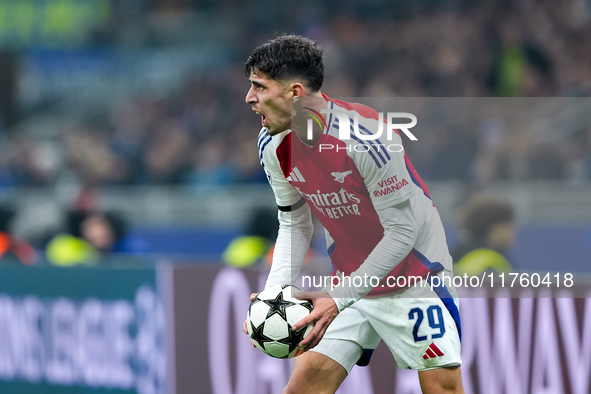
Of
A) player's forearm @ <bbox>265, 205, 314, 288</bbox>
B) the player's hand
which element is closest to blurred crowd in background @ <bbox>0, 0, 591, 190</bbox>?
player's forearm @ <bbox>265, 205, 314, 288</bbox>

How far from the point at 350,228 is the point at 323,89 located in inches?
242

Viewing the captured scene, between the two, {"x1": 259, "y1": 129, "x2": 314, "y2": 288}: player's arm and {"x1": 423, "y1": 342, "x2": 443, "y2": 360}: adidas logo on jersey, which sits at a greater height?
{"x1": 259, "y1": 129, "x2": 314, "y2": 288}: player's arm

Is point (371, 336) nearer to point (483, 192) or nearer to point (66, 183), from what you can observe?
point (483, 192)

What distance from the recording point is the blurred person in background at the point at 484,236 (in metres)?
5.42

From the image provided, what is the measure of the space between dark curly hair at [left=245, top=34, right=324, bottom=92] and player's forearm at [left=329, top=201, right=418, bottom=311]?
58cm

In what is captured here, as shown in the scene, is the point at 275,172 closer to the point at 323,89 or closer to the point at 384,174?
the point at 384,174

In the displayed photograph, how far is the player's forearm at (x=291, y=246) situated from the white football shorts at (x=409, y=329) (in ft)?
1.06

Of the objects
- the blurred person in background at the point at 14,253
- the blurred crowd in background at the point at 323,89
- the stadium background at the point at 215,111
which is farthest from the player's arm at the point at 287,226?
the blurred person in background at the point at 14,253

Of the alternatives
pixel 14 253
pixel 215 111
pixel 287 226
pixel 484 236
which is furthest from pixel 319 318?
pixel 215 111

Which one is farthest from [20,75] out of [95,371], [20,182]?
[95,371]

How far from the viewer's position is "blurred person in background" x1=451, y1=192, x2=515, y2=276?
17.8 feet

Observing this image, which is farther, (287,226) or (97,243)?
(97,243)

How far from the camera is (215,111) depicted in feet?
38.2

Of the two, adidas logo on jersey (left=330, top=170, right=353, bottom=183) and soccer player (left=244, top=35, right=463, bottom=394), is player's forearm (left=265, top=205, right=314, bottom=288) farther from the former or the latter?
adidas logo on jersey (left=330, top=170, right=353, bottom=183)
